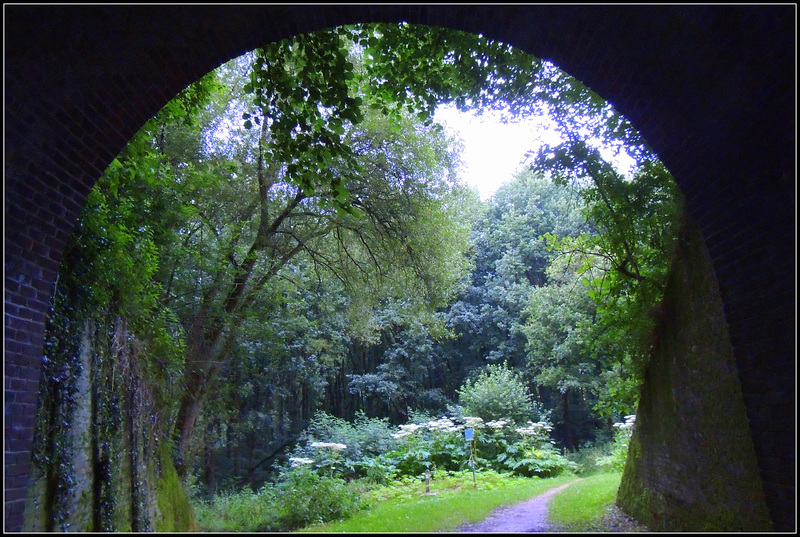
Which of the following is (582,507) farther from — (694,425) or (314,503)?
(314,503)

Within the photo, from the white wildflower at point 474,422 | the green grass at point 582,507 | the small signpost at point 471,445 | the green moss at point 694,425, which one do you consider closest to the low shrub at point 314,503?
the small signpost at point 471,445

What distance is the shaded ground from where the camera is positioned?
A: 7.55m

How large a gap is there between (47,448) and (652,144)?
6040mm

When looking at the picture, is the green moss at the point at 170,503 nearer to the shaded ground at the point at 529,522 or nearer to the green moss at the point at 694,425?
the shaded ground at the point at 529,522

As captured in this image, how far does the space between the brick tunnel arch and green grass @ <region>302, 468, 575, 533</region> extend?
6.42 m

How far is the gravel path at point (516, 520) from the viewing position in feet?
26.9

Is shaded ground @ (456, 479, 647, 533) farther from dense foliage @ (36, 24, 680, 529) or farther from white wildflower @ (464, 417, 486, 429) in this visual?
white wildflower @ (464, 417, 486, 429)

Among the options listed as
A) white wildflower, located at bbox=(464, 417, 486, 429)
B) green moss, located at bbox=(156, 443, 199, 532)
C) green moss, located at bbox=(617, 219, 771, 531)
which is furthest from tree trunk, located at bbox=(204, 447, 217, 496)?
green moss, located at bbox=(617, 219, 771, 531)

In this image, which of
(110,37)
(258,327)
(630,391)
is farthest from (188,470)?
(110,37)

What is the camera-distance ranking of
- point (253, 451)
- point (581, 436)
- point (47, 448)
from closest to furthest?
point (47, 448) → point (253, 451) → point (581, 436)

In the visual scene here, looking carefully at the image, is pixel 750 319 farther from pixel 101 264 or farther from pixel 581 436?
pixel 581 436

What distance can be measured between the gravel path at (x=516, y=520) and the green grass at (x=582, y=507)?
19 centimetres

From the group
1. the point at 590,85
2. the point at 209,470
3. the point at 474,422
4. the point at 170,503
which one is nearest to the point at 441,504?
the point at 170,503

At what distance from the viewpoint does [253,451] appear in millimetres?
26016
